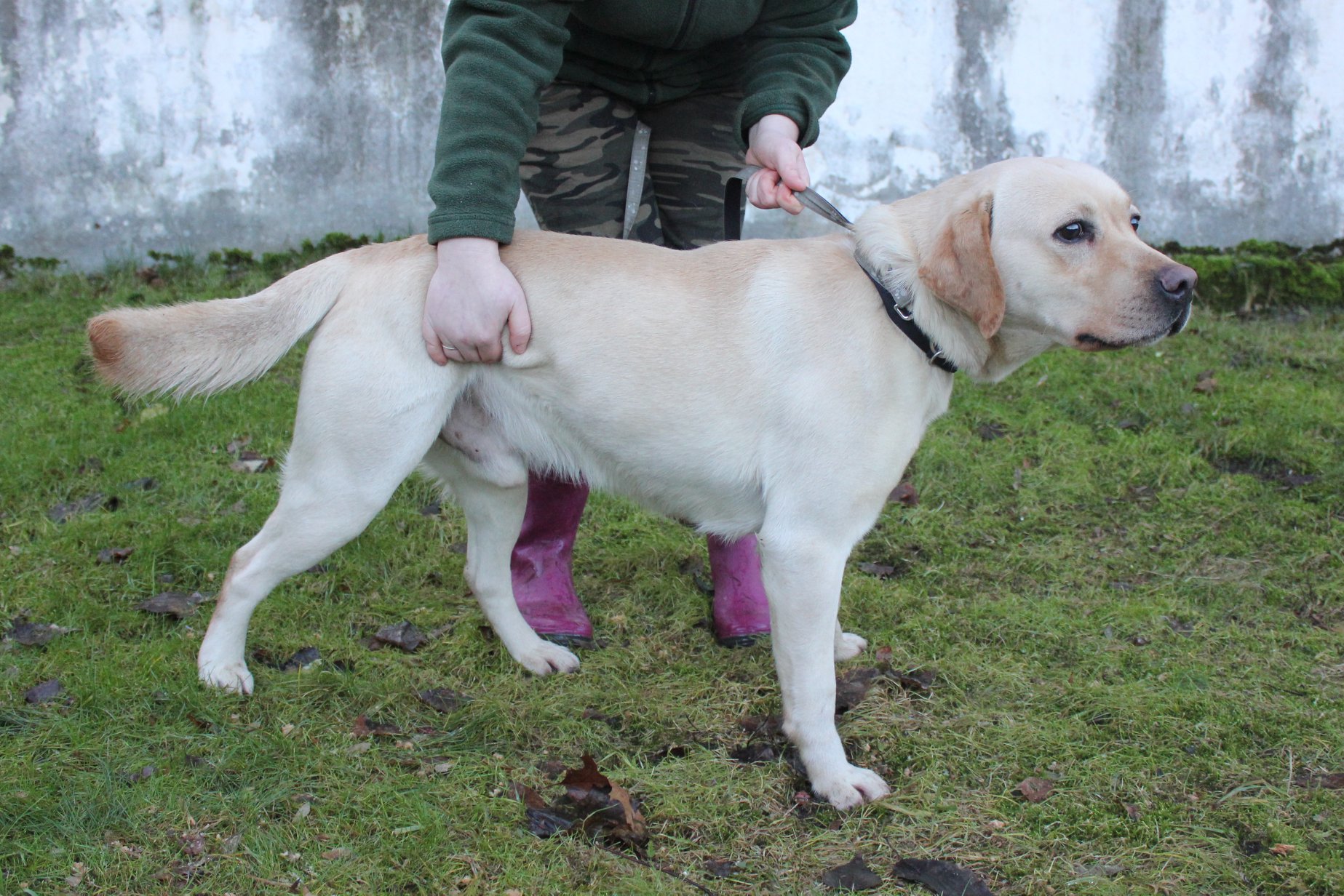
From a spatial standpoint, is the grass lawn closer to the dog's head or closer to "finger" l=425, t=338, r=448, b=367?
"finger" l=425, t=338, r=448, b=367

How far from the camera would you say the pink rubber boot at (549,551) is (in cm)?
338

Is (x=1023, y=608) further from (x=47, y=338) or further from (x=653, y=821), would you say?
(x=47, y=338)

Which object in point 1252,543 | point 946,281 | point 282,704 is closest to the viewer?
point 946,281

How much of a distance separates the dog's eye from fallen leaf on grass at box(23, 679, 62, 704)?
2692 millimetres

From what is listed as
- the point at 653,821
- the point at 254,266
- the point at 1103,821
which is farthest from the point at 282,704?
the point at 254,266

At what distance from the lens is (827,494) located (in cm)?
249

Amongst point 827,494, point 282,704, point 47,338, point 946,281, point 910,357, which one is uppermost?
point 946,281

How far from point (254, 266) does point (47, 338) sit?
1.33 meters

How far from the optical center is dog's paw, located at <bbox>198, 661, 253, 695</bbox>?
2797 mm

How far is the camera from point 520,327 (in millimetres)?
2594

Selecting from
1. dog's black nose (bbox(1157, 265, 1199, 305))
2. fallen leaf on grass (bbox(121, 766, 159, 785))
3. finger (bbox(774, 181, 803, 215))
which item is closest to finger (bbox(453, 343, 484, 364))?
finger (bbox(774, 181, 803, 215))

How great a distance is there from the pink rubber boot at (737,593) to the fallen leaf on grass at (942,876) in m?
1.06

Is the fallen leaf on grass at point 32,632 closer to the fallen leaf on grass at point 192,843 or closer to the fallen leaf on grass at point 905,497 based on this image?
the fallen leaf on grass at point 192,843

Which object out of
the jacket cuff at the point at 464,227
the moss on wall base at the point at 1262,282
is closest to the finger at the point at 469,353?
the jacket cuff at the point at 464,227
